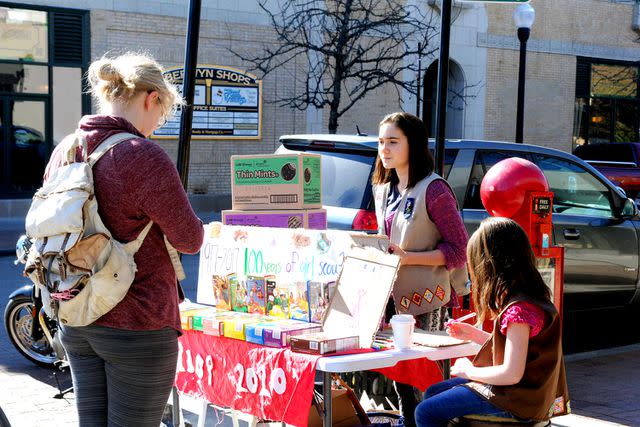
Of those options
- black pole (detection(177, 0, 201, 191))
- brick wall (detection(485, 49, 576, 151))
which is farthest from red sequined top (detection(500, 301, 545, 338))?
brick wall (detection(485, 49, 576, 151))

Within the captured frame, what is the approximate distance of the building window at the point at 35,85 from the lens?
19016 millimetres

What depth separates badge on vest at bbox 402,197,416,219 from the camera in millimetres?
4676

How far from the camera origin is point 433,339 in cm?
430

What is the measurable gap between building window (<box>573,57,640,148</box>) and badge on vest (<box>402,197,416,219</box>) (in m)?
26.6

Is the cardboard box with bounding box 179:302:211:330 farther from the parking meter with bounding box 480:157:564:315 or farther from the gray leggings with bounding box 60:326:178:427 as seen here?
the parking meter with bounding box 480:157:564:315

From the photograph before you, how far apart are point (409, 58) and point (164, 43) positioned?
736 cm

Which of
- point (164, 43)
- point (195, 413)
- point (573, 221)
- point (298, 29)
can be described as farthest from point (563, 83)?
point (195, 413)

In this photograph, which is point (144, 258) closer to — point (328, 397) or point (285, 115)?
point (328, 397)

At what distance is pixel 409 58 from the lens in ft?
83.3

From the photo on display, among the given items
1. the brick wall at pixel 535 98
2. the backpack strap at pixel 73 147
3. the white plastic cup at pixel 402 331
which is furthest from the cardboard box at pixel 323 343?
the brick wall at pixel 535 98

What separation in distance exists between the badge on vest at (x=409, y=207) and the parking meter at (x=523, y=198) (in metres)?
1.54

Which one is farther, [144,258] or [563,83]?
[563,83]

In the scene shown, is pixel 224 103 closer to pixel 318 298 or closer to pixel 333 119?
pixel 333 119

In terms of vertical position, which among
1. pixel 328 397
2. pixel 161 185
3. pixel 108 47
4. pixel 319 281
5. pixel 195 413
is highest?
pixel 108 47
